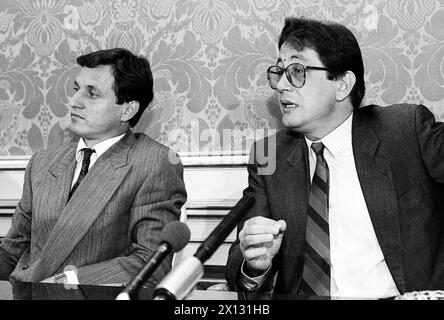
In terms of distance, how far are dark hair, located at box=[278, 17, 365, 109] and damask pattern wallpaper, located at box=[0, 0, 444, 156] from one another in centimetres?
26

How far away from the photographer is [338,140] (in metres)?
2.08

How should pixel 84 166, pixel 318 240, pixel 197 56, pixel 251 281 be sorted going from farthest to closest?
pixel 197 56, pixel 84 166, pixel 318 240, pixel 251 281

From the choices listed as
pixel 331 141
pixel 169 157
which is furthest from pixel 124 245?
pixel 331 141

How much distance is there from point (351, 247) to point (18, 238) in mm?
1250

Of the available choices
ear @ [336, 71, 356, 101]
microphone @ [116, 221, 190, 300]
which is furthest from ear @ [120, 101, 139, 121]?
microphone @ [116, 221, 190, 300]

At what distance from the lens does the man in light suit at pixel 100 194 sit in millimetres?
2074

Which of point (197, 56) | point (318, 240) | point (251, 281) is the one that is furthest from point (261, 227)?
point (197, 56)

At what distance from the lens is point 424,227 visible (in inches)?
74.9

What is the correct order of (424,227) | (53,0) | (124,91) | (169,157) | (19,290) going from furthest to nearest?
(53,0)
(124,91)
(169,157)
(424,227)
(19,290)

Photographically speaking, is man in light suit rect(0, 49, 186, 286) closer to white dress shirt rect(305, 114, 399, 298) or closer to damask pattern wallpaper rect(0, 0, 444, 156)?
damask pattern wallpaper rect(0, 0, 444, 156)

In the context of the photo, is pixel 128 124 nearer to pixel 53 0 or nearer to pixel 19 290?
pixel 53 0

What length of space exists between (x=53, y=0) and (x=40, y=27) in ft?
0.46

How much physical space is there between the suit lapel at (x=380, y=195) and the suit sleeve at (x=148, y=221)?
65cm

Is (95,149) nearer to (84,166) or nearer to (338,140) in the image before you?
(84,166)
